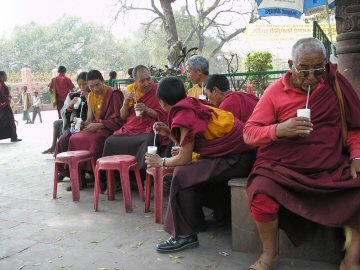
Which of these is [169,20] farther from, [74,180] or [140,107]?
[74,180]

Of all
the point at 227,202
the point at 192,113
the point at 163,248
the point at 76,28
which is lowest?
the point at 163,248

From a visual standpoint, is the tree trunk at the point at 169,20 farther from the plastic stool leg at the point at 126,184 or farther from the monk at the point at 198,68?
the plastic stool leg at the point at 126,184

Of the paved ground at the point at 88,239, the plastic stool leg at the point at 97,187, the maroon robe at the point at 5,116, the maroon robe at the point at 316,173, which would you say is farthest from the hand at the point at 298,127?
the maroon robe at the point at 5,116

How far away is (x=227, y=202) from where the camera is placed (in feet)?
11.4

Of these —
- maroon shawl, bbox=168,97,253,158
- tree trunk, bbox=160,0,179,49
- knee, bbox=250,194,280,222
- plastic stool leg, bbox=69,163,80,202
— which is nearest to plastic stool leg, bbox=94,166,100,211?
plastic stool leg, bbox=69,163,80,202

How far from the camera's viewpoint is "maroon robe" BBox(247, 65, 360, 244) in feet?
7.91

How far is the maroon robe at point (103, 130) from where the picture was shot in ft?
16.6

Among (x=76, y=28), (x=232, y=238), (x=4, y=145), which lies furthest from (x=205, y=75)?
(x=76, y=28)

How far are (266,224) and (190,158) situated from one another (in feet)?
2.60

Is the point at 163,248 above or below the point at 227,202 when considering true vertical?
below

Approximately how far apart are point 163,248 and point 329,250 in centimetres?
120

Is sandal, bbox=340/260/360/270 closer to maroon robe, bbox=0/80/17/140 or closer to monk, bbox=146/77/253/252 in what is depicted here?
monk, bbox=146/77/253/252

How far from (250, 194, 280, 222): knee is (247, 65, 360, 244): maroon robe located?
0.11 ft

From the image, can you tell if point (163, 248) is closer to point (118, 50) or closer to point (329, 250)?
point (329, 250)
